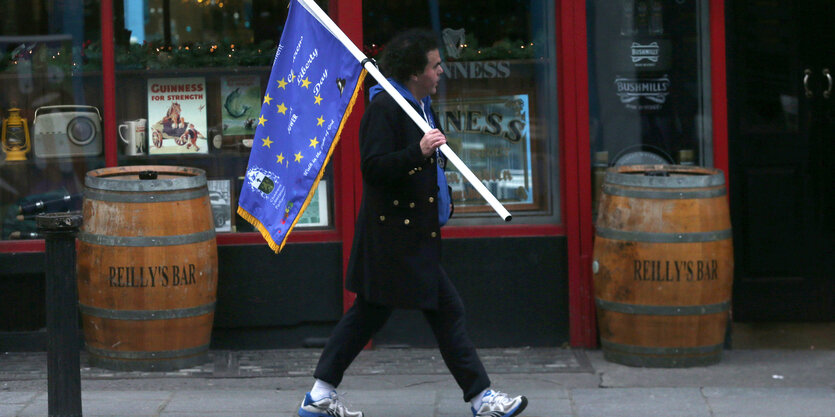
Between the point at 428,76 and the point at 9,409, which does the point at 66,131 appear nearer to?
the point at 9,409

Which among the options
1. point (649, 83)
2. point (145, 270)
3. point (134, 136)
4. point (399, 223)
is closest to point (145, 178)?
point (145, 270)

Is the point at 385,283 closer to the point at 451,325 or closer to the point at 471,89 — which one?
the point at 451,325

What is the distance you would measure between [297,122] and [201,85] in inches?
73.8

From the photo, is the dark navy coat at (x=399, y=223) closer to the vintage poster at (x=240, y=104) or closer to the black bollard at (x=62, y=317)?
the black bollard at (x=62, y=317)

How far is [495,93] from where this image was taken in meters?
6.91

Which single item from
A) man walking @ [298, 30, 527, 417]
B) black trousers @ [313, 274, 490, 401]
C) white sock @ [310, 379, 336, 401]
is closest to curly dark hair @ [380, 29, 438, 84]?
man walking @ [298, 30, 527, 417]

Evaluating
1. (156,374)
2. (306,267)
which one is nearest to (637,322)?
(306,267)

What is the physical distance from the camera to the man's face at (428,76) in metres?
5.07

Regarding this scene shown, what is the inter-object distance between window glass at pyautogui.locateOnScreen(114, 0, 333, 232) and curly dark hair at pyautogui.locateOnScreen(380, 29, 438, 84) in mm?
1879

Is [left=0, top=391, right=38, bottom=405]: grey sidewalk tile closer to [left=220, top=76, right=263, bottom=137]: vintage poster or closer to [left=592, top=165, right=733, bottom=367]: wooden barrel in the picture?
[left=220, top=76, right=263, bottom=137]: vintage poster

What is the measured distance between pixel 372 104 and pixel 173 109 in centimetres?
224

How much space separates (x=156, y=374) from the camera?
6223 millimetres

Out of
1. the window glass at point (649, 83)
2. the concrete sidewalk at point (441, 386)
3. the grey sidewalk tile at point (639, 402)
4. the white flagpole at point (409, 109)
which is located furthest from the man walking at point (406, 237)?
the window glass at point (649, 83)

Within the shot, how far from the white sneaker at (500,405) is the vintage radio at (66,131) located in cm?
300
